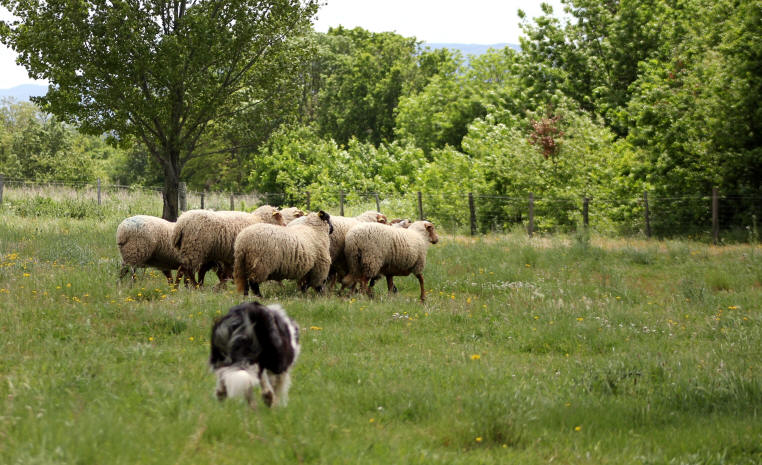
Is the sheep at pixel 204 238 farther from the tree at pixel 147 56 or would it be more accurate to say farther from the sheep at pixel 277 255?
the tree at pixel 147 56

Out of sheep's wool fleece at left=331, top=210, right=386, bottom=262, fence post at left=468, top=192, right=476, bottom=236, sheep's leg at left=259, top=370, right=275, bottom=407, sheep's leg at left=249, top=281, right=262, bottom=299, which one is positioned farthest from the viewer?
fence post at left=468, top=192, right=476, bottom=236

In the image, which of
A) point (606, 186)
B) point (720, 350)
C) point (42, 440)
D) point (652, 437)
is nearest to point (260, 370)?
point (42, 440)

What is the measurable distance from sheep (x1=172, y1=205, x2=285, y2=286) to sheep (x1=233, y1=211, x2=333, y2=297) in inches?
39.8

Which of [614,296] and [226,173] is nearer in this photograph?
[614,296]

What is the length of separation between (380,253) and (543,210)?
14307mm

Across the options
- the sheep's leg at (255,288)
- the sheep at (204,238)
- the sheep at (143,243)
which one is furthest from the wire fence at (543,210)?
the sheep at (143,243)

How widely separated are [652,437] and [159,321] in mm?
5764

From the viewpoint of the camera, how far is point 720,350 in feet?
27.7

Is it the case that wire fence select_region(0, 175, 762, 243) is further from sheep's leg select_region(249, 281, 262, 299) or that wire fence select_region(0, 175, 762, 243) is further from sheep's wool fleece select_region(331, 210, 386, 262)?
sheep's leg select_region(249, 281, 262, 299)

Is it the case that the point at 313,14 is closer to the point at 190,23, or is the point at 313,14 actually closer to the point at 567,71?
the point at 190,23

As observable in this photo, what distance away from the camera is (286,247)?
1120 centimetres

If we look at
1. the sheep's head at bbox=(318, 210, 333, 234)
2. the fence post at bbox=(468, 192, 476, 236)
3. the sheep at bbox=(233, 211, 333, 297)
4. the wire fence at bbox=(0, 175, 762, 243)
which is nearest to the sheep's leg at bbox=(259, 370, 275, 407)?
the sheep at bbox=(233, 211, 333, 297)

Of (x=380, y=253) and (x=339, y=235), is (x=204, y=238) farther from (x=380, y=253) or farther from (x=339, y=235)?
(x=380, y=253)

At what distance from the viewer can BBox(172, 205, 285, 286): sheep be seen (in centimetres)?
1256
